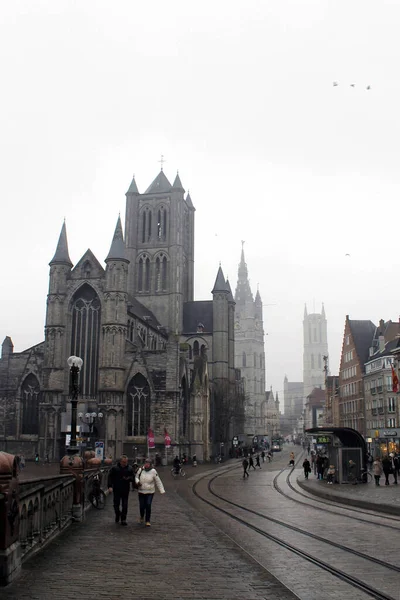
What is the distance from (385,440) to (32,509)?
46.2 m

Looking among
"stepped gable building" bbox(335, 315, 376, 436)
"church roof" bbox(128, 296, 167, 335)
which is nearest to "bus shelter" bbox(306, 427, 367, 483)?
"stepped gable building" bbox(335, 315, 376, 436)

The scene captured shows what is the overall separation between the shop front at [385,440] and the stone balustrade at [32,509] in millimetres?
33428

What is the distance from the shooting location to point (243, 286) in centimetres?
18138

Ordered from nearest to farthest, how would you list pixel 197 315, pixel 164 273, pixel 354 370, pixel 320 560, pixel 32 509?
pixel 32 509
pixel 320 560
pixel 354 370
pixel 164 273
pixel 197 315

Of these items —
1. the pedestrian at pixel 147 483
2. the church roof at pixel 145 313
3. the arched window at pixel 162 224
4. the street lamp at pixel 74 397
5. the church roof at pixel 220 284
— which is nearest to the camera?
the pedestrian at pixel 147 483

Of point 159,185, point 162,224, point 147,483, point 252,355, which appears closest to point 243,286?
point 252,355

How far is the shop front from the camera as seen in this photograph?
47356 mm

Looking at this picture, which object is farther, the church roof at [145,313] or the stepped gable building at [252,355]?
the stepped gable building at [252,355]

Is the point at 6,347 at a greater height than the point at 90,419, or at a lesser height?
greater

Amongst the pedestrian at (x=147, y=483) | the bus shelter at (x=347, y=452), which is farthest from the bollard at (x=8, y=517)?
the bus shelter at (x=347, y=452)

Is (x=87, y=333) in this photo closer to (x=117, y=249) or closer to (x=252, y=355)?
(x=117, y=249)

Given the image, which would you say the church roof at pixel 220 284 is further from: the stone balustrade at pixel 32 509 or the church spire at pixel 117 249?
the stone balustrade at pixel 32 509

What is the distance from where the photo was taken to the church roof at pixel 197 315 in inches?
3295

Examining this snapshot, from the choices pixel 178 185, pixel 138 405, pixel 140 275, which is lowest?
pixel 138 405
